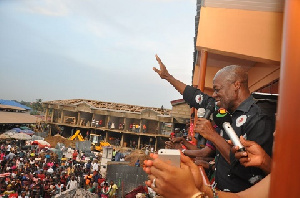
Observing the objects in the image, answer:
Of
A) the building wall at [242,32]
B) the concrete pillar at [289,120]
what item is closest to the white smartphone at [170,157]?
the concrete pillar at [289,120]

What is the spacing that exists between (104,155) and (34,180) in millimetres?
6383

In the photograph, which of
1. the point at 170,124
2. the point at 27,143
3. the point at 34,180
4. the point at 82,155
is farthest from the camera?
the point at 170,124

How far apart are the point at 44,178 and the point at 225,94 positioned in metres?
14.4

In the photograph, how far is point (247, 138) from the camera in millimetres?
2139

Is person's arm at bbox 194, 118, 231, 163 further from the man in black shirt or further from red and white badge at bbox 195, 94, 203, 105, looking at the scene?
red and white badge at bbox 195, 94, 203, 105

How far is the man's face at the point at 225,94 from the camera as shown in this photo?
8.86 ft

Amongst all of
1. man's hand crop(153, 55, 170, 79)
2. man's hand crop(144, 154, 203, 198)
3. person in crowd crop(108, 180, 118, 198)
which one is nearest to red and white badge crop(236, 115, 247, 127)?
man's hand crop(144, 154, 203, 198)

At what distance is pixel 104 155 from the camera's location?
19.4 meters

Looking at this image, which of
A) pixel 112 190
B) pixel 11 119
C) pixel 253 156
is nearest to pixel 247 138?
pixel 253 156

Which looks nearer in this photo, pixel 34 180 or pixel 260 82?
pixel 260 82

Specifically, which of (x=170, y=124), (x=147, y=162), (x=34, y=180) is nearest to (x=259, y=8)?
(x=147, y=162)

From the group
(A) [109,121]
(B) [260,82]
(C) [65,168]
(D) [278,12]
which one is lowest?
(C) [65,168]

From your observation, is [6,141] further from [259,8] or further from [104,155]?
[259,8]

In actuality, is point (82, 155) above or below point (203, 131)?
below
